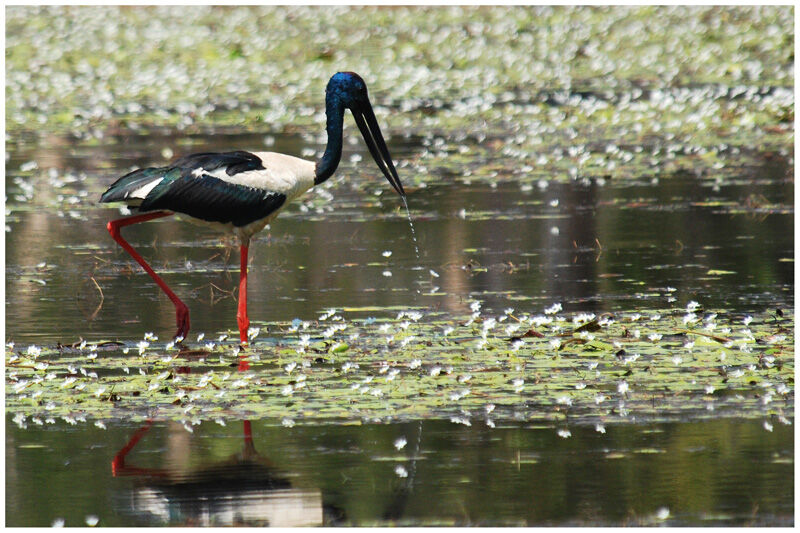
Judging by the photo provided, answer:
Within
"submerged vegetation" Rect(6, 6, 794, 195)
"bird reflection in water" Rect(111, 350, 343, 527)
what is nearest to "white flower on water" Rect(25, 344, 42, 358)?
"bird reflection in water" Rect(111, 350, 343, 527)

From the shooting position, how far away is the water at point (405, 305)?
603cm

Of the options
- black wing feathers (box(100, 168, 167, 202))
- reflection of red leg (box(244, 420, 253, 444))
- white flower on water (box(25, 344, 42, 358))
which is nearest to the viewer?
reflection of red leg (box(244, 420, 253, 444))

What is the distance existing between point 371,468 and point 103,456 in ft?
3.84

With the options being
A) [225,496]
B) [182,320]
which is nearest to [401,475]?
[225,496]

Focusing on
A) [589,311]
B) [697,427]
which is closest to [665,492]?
[697,427]

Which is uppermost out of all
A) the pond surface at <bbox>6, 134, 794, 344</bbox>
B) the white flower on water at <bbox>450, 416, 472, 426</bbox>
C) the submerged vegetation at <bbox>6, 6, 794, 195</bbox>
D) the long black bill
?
the submerged vegetation at <bbox>6, 6, 794, 195</bbox>

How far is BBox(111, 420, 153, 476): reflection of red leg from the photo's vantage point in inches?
258

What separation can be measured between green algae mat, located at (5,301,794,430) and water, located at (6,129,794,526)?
210mm

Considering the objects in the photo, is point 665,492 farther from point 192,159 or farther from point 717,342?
point 192,159

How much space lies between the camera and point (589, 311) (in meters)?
9.82

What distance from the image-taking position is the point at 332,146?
10.1 meters

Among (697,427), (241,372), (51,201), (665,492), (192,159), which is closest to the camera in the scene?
(665,492)

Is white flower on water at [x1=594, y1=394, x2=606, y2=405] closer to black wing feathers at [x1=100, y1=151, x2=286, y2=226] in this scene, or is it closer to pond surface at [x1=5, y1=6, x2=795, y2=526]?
pond surface at [x1=5, y1=6, x2=795, y2=526]

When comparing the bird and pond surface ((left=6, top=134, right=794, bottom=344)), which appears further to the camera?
pond surface ((left=6, top=134, right=794, bottom=344))
